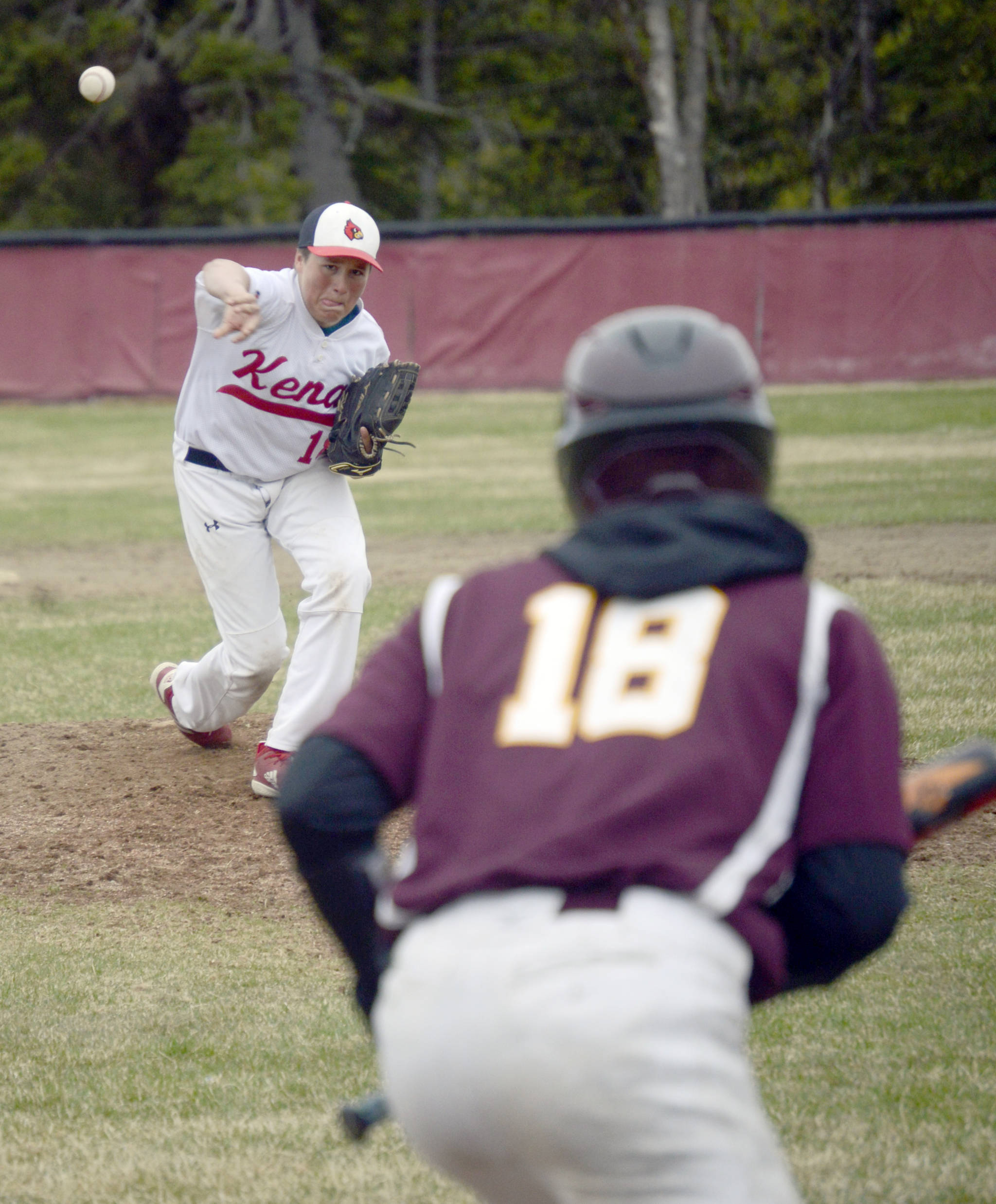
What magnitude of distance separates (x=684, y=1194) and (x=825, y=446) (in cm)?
1659

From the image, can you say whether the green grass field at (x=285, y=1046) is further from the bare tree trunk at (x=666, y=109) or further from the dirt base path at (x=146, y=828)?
the bare tree trunk at (x=666, y=109)

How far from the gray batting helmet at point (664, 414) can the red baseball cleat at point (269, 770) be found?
373cm

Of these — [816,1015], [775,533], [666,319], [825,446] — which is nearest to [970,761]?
[775,533]

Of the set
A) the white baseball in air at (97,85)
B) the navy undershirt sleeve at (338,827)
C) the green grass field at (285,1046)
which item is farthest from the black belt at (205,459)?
the white baseball in air at (97,85)

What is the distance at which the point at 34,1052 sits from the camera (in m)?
3.50

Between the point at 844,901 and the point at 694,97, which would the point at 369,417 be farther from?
the point at 694,97

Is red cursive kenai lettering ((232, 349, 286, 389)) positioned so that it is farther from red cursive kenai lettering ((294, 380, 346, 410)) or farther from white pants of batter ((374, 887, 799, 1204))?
white pants of batter ((374, 887, 799, 1204))

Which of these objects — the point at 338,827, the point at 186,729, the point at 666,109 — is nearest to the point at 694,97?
the point at 666,109

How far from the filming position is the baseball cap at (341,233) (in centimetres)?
527

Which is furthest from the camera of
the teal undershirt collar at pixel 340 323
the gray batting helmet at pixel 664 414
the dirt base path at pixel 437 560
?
the dirt base path at pixel 437 560

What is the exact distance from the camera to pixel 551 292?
2366 centimetres

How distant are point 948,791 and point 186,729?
4.49 metres

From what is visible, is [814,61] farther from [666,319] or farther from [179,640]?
[666,319]

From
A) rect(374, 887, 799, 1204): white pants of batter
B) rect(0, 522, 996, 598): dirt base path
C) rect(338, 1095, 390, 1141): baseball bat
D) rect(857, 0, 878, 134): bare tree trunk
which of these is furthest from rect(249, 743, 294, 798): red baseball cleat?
rect(857, 0, 878, 134): bare tree trunk
